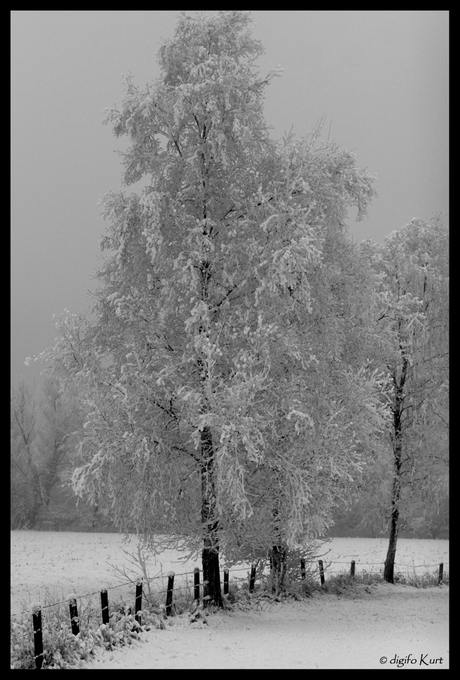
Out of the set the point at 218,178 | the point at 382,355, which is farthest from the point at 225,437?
the point at 382,355

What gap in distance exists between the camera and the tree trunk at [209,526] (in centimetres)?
1025

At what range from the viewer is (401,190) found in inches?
795

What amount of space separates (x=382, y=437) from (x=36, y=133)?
38.5 feet

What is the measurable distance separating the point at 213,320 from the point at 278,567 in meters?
5.48

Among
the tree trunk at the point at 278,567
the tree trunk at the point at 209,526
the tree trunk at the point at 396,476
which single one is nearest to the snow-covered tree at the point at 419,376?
the tree trunk at the point at 396,476

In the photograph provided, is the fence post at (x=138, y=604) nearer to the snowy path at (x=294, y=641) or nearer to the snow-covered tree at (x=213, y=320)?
the snowy path at (x=294, y=641)

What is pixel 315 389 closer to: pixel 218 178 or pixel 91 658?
pixel 218 178

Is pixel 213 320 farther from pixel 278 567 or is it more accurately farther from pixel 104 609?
pixel 278 567

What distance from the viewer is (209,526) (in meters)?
10.5

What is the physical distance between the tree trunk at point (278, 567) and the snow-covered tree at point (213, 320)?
1604 mm

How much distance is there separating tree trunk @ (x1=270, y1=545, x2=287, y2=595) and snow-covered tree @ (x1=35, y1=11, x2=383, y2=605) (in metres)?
1.60

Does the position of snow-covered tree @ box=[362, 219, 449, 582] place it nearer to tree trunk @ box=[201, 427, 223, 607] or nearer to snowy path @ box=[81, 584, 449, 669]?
snowy path @ box=[81, 584, 449, 669]

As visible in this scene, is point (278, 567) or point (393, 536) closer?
point (278, 567)

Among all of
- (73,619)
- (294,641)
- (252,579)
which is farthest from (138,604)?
(252,579)
